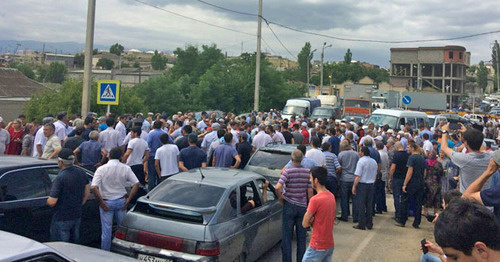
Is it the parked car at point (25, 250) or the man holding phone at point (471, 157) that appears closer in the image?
the parked car at point (25, 250)

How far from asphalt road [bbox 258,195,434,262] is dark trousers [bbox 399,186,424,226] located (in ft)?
0.76

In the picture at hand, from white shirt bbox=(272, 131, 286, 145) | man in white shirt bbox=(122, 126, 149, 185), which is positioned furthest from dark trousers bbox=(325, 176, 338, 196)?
man in white shirt bbox=(122, 126, 149, 185)

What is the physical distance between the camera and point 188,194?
19.8 feet

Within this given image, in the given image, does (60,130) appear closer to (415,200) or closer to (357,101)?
(415,200)

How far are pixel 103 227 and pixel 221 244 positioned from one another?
2.17 meters

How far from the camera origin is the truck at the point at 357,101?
3525 centimetres

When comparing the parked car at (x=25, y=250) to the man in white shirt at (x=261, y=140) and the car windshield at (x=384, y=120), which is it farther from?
the car windshield at (x=384, y=120)

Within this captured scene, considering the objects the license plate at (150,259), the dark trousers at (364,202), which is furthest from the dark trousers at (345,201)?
the license plate at (150,259)

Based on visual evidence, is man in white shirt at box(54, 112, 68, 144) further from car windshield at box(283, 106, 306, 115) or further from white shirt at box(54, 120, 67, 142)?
car windshield at box(283, 106, 306, 115)

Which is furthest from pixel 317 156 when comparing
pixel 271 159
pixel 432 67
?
pixel 432 67

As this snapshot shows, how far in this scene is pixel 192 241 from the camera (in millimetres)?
5316

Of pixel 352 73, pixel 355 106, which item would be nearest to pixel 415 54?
pixel 352 73

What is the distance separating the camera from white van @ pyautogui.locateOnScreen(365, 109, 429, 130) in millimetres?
21941

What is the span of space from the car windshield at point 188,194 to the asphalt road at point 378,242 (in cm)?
209
